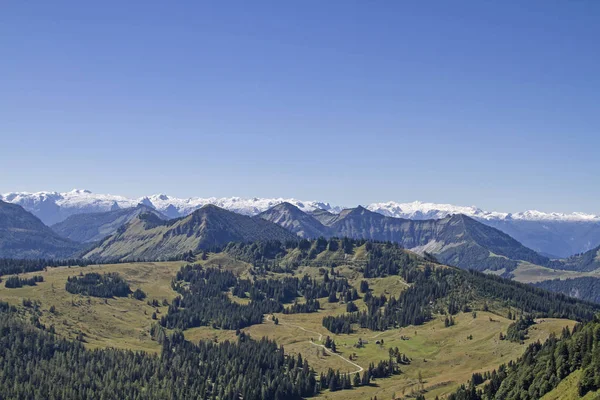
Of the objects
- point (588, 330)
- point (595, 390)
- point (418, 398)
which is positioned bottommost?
point (418, 398)

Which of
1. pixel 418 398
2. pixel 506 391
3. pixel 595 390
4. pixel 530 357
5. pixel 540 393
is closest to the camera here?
pixel 595 390

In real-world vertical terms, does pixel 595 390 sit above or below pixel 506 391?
above

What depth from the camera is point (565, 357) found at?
146 meters

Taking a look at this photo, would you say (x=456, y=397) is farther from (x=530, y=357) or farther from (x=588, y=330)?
(x=588, y=330)

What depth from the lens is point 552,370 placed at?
5792 inches

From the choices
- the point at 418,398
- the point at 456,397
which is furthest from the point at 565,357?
the point at 418,398

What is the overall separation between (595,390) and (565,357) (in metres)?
26.6

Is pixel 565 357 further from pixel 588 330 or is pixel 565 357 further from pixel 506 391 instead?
pixel 506 391

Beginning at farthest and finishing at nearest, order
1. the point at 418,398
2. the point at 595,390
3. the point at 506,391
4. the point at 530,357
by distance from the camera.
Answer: the point at 418,398
the point at 530,357
the point at 506,391
the point at 595,390

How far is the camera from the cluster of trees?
125 metres

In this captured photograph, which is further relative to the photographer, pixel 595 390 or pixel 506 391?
pixel 506 391

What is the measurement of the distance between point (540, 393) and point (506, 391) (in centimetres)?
1692

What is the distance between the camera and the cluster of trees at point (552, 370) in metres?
125

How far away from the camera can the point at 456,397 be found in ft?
573
